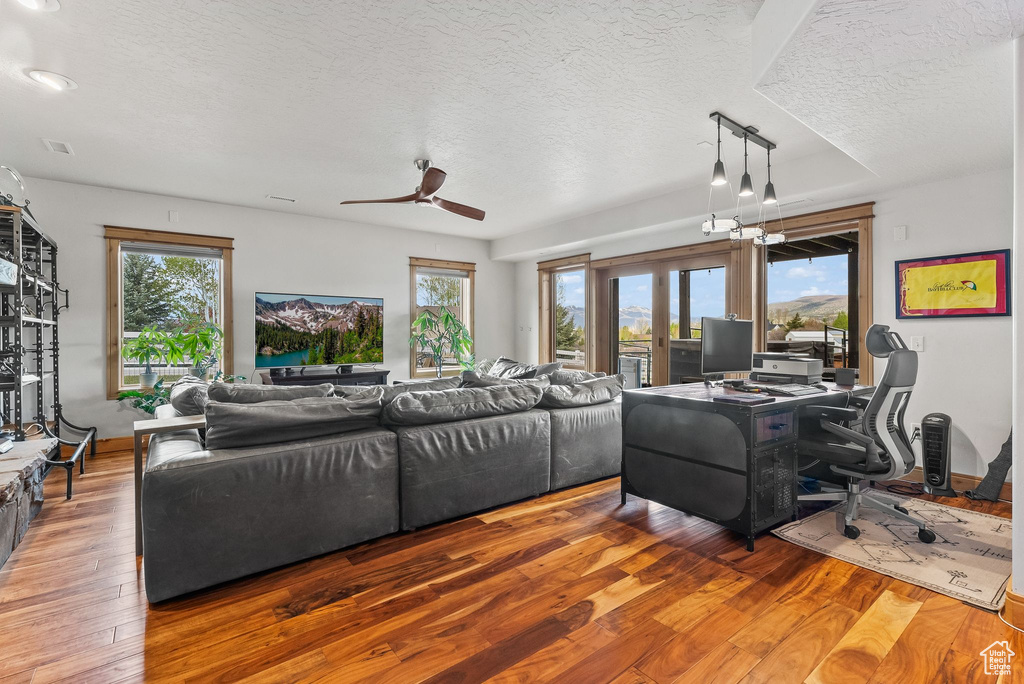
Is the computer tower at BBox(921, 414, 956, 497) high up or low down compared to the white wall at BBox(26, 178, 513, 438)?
down

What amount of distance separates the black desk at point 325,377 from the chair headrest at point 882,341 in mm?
4856

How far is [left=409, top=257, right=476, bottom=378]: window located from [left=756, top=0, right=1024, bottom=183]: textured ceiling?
5.09 meters

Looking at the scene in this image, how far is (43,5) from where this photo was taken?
6.86ft

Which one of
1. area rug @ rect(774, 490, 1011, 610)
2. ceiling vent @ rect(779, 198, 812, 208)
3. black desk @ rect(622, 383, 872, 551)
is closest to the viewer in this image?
area rug @ rect(774, 490, 1011, 610)

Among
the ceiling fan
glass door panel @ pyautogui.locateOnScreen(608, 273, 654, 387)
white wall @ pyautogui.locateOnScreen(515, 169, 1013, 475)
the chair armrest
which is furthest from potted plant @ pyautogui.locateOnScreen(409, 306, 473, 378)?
white wall @ pyautogui.locateOnScreen(515, 169, 1013, 475)

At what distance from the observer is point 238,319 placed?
18.2 feet

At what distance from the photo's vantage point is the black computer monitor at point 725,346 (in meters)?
3.24

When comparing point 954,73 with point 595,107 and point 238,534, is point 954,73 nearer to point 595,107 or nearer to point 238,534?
→ point 595,107

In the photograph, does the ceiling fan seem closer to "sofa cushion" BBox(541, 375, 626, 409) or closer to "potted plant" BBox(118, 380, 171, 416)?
"sofa cushion" BBox(541, 375, 626, 409)

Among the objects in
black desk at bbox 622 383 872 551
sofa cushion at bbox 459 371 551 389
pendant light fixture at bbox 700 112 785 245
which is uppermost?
pendant light fixture at bbox 700 112 785 245

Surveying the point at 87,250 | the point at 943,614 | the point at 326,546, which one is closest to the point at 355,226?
the point at 87,250

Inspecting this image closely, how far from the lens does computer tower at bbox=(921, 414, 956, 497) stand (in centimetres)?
349

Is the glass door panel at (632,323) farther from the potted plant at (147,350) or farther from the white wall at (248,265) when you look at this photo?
the potted plant at (147,350)

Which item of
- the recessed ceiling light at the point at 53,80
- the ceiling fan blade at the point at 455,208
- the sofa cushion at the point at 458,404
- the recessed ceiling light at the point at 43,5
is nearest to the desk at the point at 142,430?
the sofa cushion at the point at 458,404
